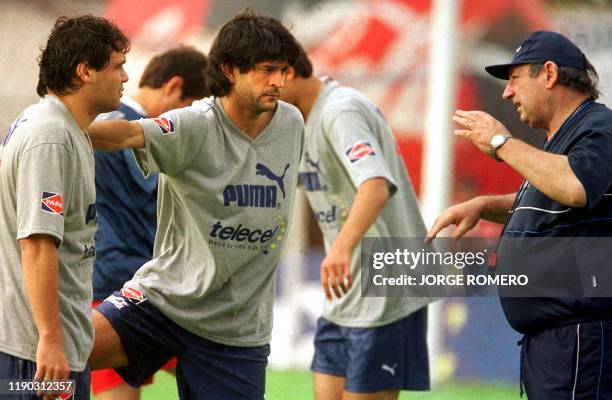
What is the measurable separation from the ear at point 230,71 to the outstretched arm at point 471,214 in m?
0.98

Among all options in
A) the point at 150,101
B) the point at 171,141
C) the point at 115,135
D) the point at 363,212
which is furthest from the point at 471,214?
the point at 150,101

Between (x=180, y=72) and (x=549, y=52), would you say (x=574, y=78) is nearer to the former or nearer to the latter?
(x=549, y=52)

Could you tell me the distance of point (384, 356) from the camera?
5.26m

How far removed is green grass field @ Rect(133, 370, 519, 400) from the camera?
7.57 meters

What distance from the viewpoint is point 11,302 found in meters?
3.48

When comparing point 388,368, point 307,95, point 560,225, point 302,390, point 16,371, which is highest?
point 307,95

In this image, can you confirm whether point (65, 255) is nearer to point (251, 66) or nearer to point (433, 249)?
point (251, 66)

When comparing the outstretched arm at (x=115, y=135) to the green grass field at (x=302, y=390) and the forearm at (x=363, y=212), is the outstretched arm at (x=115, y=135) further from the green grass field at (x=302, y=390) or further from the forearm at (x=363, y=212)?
the green grass field at (x=302, y=390)

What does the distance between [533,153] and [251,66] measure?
1.16 m

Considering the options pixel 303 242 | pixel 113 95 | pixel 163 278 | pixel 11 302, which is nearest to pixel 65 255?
pixel 11 302

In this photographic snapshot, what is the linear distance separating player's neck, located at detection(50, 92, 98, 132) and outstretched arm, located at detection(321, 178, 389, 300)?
4.04ft

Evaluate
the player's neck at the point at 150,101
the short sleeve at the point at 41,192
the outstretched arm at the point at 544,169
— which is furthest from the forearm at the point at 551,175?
the player's neck at the point at 150,101

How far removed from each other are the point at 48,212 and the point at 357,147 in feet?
6.10

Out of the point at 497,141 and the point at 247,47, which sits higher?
the point at 247,47
